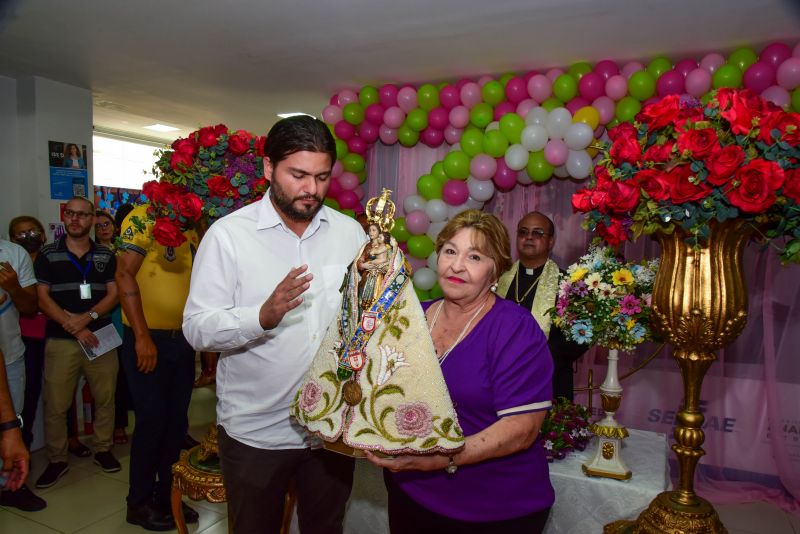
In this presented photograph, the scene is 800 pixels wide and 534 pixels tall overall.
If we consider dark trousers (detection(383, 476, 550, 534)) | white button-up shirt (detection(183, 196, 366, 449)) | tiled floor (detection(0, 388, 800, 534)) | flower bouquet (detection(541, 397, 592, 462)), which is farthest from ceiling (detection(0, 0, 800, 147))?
tiled floor (detection(0, 388, 800, 534))

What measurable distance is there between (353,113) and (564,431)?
11.1ft

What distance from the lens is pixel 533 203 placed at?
4.93 m

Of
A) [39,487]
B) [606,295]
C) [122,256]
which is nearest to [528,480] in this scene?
[606,295]

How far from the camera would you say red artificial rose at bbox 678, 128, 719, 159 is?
1599mm

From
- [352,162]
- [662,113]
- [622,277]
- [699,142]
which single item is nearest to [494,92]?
[352,162]

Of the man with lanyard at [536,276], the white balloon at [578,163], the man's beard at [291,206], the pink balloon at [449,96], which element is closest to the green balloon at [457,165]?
the pink balloon at [449,96]

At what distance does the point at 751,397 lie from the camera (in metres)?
4.24

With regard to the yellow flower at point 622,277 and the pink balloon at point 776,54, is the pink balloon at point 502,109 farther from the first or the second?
the yellow flower at point 622,277

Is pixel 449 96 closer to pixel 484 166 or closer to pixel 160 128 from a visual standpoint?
pixel 484 166

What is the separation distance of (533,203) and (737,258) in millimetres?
3218

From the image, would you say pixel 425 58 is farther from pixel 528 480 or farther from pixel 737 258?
pixel 528 480

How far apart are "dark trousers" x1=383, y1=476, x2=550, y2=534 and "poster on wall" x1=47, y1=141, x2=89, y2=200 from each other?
5.03 meters

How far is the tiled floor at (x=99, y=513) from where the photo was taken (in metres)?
3.06

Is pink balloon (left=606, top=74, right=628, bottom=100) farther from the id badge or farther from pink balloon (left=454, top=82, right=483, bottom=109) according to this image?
the id badge
